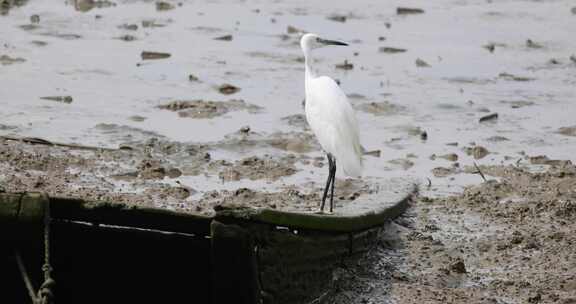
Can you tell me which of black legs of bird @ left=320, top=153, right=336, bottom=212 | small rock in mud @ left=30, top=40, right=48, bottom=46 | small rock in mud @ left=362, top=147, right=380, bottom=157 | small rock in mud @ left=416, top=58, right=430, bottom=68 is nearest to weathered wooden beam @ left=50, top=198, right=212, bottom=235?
black legs of bird @ left=320, top=153, right=336, bottom=212

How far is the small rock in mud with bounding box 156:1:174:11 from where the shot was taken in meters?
17.5

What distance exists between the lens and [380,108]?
12148mm

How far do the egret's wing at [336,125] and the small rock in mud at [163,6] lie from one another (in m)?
8.95

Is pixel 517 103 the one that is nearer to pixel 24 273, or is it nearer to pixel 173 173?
pixel 173 173

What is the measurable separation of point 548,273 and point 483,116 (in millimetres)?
4095

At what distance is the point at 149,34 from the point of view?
15750 mm

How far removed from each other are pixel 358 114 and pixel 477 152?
158 cm

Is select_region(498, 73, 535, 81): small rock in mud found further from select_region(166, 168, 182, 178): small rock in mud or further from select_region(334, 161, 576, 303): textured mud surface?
select_region(166, 168, 182, 178): small rock in mud

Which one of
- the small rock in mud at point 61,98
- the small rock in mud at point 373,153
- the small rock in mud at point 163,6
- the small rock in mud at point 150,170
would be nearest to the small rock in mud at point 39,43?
the small rock in mud at point 61,98

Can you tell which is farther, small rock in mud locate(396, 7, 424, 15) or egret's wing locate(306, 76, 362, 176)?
small rock in mud locate(396, 7, 424, 15)

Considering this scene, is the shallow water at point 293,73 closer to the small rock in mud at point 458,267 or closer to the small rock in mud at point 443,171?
the small rock in mud at point 443,171

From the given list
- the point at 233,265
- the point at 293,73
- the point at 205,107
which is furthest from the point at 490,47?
the point at 233,265

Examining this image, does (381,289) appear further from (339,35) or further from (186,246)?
(339,35)

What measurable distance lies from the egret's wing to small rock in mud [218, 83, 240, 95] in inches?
149
